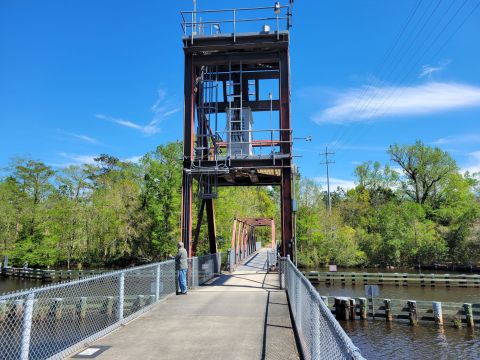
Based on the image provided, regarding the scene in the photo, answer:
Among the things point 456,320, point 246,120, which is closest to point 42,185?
point 246,120

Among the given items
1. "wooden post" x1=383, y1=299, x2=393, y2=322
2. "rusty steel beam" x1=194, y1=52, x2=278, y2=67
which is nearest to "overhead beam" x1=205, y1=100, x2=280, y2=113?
"rusty steel beam" x1=194, y1=52, x2=278, y2=67

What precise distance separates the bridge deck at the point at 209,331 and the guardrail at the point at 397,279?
27.3m

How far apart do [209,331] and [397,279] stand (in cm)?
3343

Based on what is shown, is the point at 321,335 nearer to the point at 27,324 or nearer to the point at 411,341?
the point at 27,324

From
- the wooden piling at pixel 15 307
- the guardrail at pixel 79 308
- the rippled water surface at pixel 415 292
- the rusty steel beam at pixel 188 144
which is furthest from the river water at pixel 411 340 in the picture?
the wooden piling at pixel 15 307

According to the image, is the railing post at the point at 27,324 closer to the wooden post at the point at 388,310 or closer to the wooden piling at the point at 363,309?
the wooden piling at the point at 363,309

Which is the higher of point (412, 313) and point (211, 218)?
point (211, 218)

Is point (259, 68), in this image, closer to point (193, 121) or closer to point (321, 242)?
point (193, 121)

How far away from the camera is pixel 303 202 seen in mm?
60594

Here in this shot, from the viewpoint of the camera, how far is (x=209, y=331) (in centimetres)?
754

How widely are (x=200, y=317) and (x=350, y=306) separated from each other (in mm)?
17935

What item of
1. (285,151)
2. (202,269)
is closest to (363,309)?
(202,269)

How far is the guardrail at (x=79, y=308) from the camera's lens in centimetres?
607

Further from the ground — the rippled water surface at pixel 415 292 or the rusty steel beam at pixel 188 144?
the rusty steel beam at pixel 188 144
